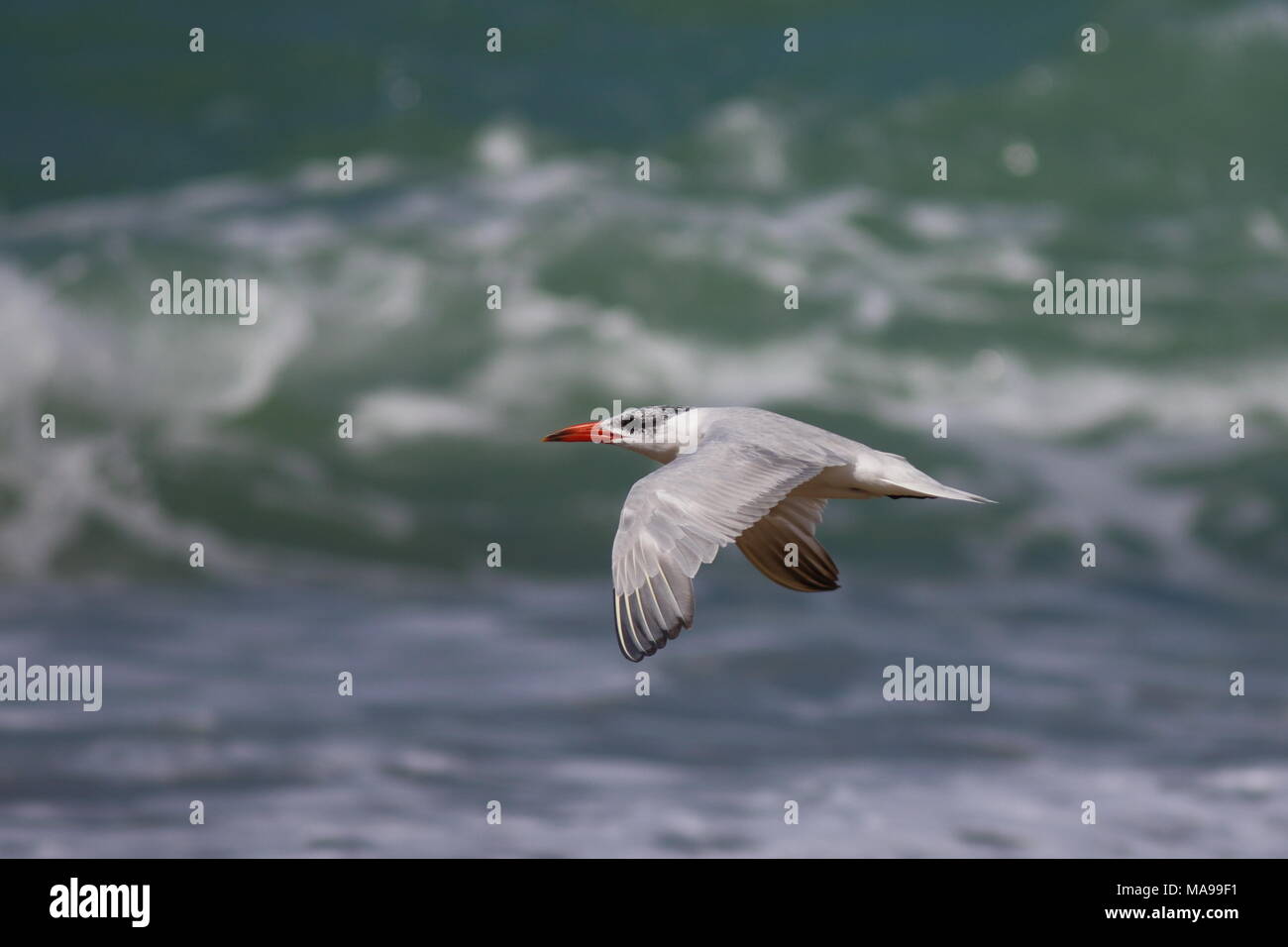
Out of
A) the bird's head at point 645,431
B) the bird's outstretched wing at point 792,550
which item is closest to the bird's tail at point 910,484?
the bird's outstretched wing at point 792,550

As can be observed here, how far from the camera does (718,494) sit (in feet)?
29.2

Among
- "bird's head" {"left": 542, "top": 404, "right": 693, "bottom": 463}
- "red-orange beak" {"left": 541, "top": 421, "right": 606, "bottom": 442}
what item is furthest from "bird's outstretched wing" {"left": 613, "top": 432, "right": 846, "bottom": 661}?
"red-orange beak" {"left": 541, "top": 421, "right": 606, "bottom": 442}

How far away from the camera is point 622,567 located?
838cm

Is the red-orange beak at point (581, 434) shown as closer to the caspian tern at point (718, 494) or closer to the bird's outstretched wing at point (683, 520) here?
the caspian tern at point (718, 494)

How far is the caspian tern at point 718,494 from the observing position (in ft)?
27.1

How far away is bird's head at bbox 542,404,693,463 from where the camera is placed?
1045 cm

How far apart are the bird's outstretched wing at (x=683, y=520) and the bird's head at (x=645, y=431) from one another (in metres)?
0.73

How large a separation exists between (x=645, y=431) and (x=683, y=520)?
6.65 feet

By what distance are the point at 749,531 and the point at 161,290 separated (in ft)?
52.0

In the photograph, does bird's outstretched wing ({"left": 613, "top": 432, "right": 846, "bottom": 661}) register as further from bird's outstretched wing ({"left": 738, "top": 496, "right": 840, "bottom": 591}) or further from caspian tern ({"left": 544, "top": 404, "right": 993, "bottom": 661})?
bird's outstretched wing ({"left": 738, "top": 496, "right": 840, "bottom": 591})

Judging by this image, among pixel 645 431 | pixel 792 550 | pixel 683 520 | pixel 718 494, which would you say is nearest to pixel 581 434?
pixel 645 431

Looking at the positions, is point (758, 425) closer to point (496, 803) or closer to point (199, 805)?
point (496, 803)

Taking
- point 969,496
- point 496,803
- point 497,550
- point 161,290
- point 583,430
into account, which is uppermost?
point 161,290

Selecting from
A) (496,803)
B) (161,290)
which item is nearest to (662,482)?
(496,803)
